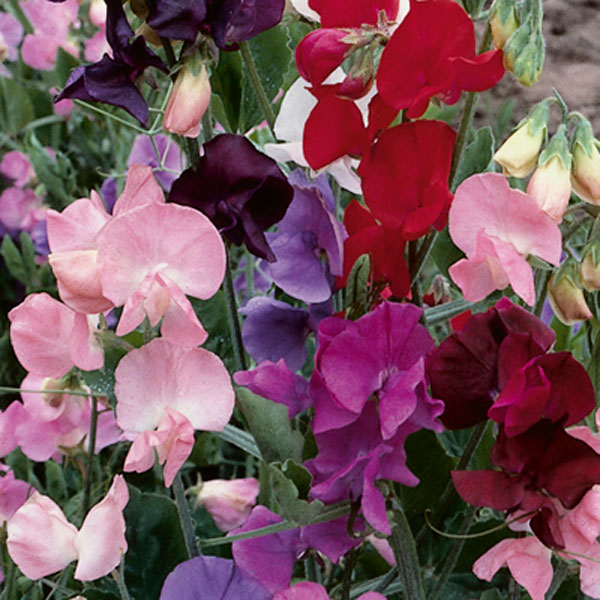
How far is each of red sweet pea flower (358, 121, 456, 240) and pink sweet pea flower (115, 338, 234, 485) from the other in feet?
0.38

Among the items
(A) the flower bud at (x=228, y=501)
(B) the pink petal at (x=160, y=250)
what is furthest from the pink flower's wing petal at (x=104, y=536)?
(A) the flower bud at (x=228, y=501)

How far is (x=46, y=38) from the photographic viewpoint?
1548 mm

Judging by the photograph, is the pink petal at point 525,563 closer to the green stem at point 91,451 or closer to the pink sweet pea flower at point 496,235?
the pink sweet pea flower at point 496,235

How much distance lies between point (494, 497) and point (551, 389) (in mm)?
59

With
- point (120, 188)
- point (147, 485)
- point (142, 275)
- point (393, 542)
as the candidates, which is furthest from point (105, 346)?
point (120, 188)

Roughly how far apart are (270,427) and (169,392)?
65 millimetres

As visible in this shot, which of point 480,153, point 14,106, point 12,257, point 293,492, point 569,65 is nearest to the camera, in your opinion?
point 293,492

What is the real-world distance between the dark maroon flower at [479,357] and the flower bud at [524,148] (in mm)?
74

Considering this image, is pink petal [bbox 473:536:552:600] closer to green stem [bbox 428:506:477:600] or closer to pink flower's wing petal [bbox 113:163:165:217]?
green stem [bbox 428:506:477:600]

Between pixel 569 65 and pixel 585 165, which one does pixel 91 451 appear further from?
pixel 569 65

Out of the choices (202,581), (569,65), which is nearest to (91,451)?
(202,581)

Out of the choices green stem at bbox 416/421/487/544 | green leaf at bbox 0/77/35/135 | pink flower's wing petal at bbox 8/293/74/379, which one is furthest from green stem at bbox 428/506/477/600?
green leaf at bbox 0/77/35/135

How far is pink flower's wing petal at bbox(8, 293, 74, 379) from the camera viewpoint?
0.51 metres

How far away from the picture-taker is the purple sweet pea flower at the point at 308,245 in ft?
1.83
